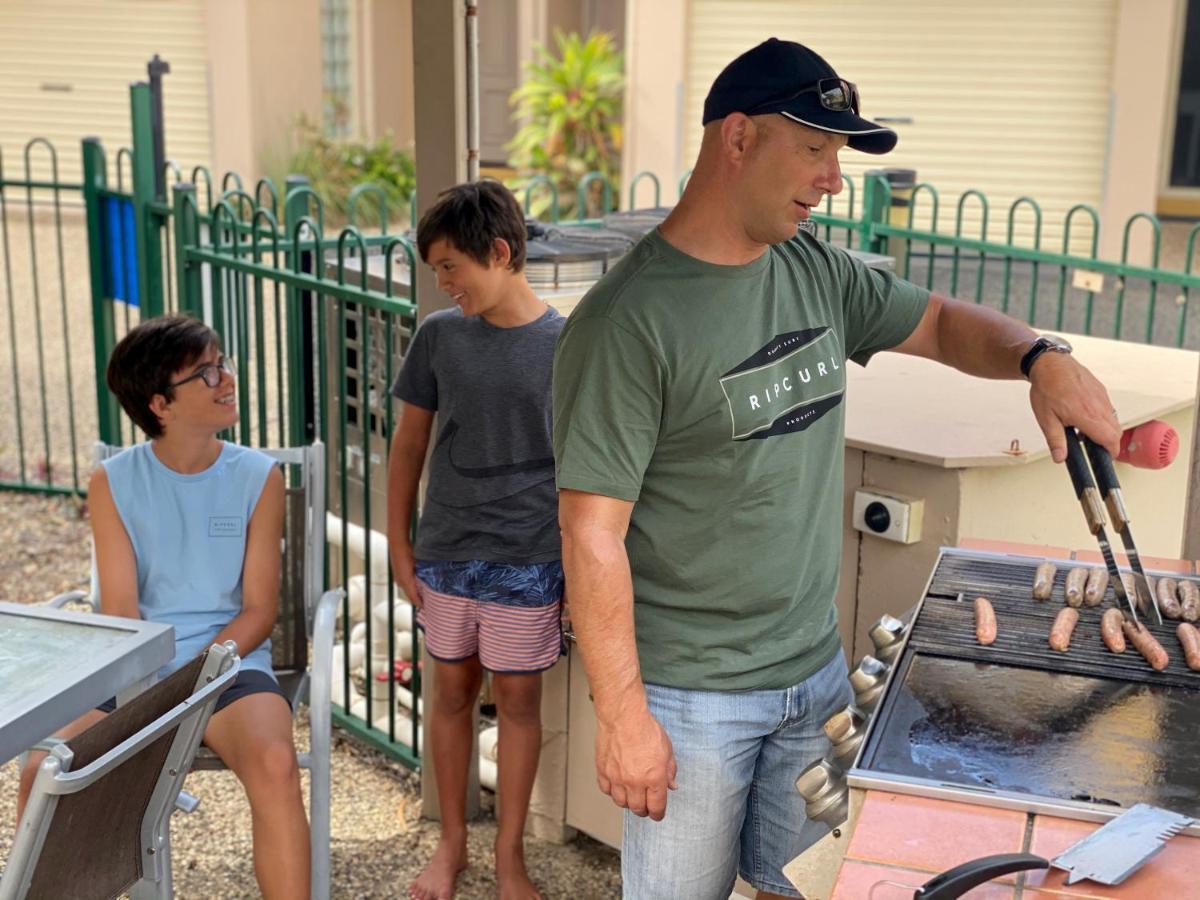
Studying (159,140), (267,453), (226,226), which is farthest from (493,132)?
(267,453)

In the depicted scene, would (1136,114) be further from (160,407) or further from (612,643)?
(612,643)

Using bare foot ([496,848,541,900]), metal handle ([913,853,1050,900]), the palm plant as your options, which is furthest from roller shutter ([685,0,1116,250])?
metal handle ([913,853,1050,900])

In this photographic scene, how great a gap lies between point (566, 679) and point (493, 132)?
14.8m

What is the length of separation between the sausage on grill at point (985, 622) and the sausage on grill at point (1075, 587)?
145 millimetres

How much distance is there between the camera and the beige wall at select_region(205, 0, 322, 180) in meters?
16.2

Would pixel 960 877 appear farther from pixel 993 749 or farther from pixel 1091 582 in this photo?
pixel 1091 582

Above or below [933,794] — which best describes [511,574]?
below

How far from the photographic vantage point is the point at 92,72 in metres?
17.4

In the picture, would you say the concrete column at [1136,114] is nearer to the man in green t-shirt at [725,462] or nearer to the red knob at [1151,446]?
the red knob at [1151,446]

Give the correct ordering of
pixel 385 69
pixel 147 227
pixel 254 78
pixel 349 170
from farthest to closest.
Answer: pixel 385 69
pixel 254 78
pixel 349 170
pixel 147 227

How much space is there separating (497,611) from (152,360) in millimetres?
1040

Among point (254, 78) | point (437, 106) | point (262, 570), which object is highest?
point (254, 78)

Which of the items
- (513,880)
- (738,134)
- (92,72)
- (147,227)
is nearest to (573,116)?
(92,72)

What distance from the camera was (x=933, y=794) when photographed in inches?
75.4
